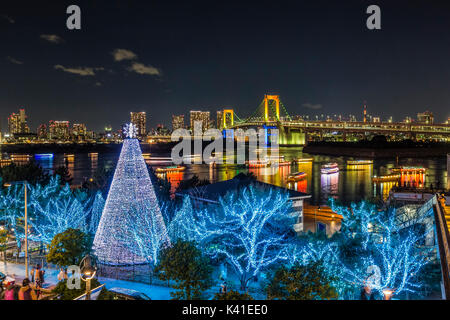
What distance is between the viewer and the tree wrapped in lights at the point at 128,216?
4.79 m

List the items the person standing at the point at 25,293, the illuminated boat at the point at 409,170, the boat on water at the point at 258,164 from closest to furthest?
the person standing at the point at 25,293 < the illuminated boat at the point at 409,170 < the boat on water at the point at 258,164

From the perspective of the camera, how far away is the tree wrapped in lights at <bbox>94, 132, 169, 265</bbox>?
189 inches

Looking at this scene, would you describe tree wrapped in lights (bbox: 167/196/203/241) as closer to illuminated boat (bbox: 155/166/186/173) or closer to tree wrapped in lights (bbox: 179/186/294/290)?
tree wrapped in lights (bbox: 179/186/294/290)

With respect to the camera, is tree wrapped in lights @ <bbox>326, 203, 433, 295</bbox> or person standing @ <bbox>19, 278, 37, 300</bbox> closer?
person standing @ <bbox>19, 278, 37, 300</bbox>

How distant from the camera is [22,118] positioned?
107 meters

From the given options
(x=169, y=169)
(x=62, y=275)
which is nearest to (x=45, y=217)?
(x=62, y=275)

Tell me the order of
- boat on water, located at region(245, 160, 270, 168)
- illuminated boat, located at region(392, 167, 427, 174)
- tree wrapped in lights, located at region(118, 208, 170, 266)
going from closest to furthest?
tree wrapped in lights, located at region(118, 208, 170, 266)
illuminated boat, located at region(392, 167, 427, 174)
boat on water, located at region(245, 160, 270, 168)

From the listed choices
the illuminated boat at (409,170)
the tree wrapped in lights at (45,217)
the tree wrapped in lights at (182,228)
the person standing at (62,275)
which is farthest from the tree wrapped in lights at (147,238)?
the illuminated boat at (409,170)

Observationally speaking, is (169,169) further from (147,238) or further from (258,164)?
(147,238)

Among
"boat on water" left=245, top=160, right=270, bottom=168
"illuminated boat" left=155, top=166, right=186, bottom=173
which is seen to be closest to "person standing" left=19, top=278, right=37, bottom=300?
"illuminated boat" left=155, top=166, right=186, bottom=173

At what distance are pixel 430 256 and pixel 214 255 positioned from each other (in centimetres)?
296

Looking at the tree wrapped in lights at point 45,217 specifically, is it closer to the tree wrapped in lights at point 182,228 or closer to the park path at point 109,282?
the park path at point 109,282

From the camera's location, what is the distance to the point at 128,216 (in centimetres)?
477
